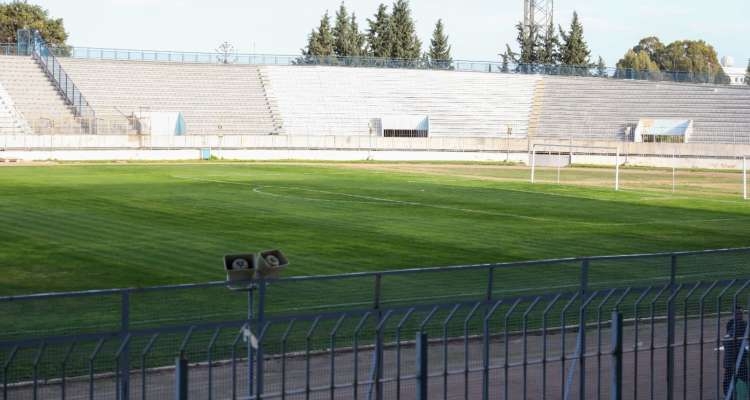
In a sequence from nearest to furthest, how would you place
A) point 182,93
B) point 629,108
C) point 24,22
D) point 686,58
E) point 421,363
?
point 421,363 < point 182,93 < point 629,108 < point 24,22 < point 686,58

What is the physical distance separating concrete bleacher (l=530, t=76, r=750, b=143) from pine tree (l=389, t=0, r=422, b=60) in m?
23.8

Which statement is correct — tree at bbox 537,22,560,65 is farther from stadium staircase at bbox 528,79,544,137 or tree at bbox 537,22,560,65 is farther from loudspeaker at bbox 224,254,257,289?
loudspeaker at bbox 224,254,257,289

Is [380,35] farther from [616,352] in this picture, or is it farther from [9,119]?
[616,352]

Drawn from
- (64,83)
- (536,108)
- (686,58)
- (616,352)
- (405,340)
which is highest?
(686,58)

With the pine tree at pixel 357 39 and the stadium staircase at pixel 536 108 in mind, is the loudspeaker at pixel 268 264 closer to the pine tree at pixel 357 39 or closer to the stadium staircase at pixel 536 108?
the stadium staircase at pixel 536 108

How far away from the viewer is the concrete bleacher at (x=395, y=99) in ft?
279

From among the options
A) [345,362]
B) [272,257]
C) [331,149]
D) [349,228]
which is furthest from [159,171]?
[272,257]

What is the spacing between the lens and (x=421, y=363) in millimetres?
9250

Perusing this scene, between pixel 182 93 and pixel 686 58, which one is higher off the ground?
pixel 686 58

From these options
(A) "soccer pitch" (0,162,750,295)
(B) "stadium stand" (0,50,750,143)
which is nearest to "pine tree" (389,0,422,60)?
(B) "stadium stand" (0,50,750,143)

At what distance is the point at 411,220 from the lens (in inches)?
1394

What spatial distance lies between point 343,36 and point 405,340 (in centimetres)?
10187

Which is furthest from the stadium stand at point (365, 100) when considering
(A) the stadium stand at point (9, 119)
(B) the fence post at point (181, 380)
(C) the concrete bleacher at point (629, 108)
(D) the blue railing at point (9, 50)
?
(B) the fence post at point (181, 380)

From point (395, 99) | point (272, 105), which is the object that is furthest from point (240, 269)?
point (395, 99)
